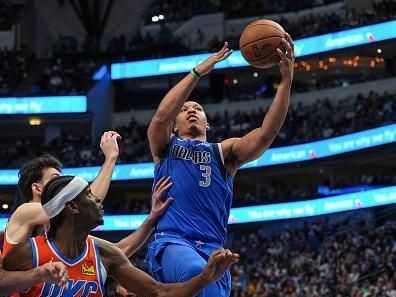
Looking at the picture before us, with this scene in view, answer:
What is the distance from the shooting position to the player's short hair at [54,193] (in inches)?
185

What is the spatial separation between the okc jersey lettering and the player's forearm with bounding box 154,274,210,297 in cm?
174

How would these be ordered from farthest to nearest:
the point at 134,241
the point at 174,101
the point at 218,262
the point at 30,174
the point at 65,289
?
the point at 174,101 < the point at 30,174 < the point at 134,241 < the point at 65,289 < the point at 218,262

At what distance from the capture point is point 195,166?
252 inches

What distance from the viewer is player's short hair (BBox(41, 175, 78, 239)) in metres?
4.70

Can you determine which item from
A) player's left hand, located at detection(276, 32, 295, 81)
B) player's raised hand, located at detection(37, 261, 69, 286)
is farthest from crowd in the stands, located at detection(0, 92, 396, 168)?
player's raised hand, located at detection(37, 261, 69, 286)

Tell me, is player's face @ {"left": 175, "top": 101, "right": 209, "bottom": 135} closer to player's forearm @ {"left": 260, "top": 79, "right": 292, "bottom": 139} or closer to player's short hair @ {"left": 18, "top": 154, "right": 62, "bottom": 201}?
player's forearm @ {"left": 260, "top": 79, "right": 292, "bottom": 139}

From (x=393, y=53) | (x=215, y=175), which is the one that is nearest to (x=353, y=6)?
(x=393, y=53)

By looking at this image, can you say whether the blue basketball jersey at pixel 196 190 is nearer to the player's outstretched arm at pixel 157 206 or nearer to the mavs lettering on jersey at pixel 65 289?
the player's outstretched arm at pixel 157 206

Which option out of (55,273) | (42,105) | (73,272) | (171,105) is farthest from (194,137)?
(42,105)

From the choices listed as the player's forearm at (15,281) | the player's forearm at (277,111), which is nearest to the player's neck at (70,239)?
the player's forearm at (15,281)

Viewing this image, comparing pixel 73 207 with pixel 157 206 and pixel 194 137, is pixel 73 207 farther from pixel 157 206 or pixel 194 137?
pixel 194 137

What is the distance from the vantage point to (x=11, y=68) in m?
40.5

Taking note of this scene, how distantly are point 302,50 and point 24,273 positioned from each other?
30995 millimetres

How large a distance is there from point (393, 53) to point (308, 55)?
3822 millimetres
